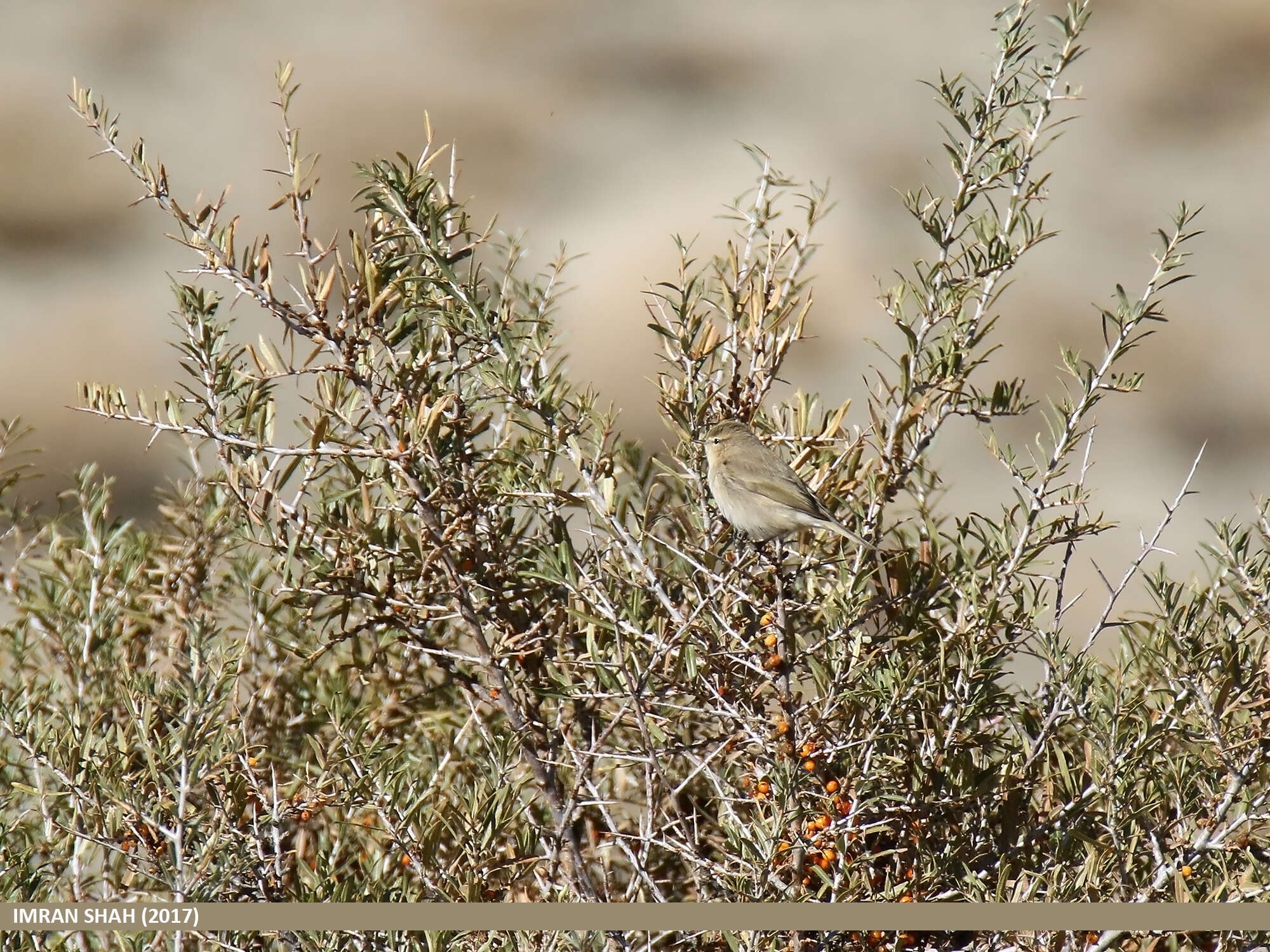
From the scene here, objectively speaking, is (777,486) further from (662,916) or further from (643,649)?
(662,916)

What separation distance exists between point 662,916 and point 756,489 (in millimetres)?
762

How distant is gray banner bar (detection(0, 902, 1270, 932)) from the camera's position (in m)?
0.96

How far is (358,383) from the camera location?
1161mm

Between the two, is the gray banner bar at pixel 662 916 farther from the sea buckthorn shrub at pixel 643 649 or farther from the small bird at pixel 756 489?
the small bird at pixel 756 489

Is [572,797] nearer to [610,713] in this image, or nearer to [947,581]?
Answer: [610,713]

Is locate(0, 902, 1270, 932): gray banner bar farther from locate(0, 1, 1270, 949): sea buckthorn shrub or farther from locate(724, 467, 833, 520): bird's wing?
locate(724, 467, 833, 520): bird's wing

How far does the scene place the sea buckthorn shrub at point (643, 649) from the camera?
108 cm

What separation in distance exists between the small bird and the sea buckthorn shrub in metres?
0.03

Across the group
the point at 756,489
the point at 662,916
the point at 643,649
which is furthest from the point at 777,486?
the point at 662,916

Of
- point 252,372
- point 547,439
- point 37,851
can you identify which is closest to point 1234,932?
point 547,439

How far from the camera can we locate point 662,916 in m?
0.99

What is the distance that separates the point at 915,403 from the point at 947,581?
211 millimetres

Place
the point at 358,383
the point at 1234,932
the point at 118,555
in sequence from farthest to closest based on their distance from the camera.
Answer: the point at 118,555
the point at 358,383
the point at 1234,932

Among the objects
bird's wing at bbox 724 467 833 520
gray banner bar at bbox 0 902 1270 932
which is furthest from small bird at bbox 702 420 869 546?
gray banner bar at bbox 0 902 1270 932
